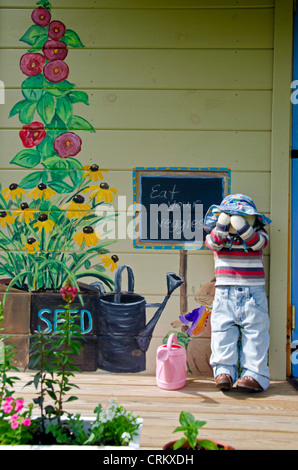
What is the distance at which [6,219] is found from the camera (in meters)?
2.80

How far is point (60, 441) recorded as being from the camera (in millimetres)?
1277

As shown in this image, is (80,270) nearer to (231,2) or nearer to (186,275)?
(186,275)

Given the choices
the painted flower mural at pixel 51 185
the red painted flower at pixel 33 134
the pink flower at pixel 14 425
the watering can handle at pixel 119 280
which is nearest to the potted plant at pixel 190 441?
the pink flower at pixel 14 425

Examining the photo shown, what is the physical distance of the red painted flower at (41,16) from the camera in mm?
2771

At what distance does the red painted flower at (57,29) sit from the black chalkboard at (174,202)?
3.45 ft

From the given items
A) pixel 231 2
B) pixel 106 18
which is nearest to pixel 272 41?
pixel 231 2

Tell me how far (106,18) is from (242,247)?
1.77 metres

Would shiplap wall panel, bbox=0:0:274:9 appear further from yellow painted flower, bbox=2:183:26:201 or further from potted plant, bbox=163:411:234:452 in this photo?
potted plant, bbox=163:411:234:452

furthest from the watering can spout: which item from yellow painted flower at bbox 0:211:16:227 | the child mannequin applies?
yellow painted flower at bbox 0:211:16:227

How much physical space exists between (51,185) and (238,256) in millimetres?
1325

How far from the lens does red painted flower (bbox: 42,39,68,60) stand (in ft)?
9.07

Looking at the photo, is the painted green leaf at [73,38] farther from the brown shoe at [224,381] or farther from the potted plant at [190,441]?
the potted plant at [190,441]

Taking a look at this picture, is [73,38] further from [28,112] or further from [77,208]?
[77,208]

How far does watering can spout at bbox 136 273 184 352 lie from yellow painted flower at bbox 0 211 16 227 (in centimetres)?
109
